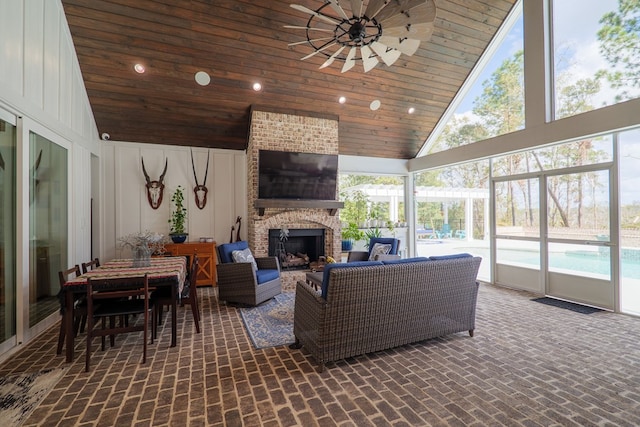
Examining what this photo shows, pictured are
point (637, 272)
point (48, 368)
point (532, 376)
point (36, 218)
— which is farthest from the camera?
point (637, 272)

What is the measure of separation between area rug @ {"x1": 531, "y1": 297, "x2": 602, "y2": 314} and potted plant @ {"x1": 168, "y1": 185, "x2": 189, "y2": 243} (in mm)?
6262

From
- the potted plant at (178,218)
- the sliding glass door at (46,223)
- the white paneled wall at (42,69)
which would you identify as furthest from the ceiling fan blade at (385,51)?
the potted plant at (178,218)

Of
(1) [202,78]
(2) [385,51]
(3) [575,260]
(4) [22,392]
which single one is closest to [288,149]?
(1) [202,78]

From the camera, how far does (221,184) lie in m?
6.38

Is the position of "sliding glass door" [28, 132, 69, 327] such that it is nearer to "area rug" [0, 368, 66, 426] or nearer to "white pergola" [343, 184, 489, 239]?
"area rug" [0, 368, 66, 426]

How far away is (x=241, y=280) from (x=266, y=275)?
0.44 m

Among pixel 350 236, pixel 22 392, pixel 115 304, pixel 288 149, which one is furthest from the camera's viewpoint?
pixel 350 236

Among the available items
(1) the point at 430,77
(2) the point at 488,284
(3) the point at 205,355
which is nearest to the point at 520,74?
(1) the point at 430,77

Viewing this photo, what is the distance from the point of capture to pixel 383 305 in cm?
279

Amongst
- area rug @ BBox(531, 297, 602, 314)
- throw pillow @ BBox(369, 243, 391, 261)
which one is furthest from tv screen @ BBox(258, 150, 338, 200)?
area rug @ BBox(531, 297, 602, 314)

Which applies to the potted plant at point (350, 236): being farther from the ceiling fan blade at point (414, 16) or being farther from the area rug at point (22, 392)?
the area rug at point (22, 392)

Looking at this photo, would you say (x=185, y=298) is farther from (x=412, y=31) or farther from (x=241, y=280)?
(x=412, y=31)

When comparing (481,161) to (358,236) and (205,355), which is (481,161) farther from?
(205,355)

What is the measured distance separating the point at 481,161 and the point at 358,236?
120 inches
